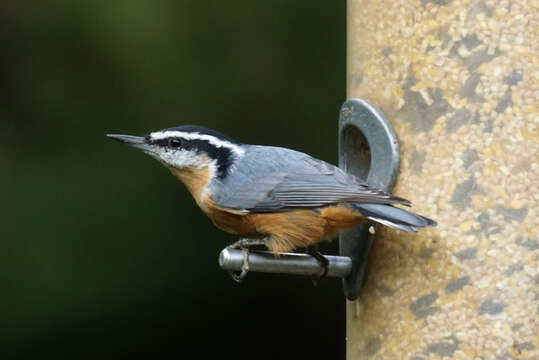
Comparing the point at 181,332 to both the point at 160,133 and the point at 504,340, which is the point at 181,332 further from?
the point at 504,340

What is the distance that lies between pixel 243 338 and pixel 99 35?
1958 mm

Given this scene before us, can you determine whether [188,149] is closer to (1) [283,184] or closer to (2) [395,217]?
(1) [283,184]

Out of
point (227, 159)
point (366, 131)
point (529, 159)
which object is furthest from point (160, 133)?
point (529, 159)

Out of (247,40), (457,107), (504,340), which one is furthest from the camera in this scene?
(247,40)

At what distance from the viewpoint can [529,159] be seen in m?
3.47

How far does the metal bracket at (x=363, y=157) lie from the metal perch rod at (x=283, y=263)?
6 centimetres

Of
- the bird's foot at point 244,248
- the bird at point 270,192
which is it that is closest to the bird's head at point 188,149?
the bird at point 270,192

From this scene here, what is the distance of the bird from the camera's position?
3.66 m

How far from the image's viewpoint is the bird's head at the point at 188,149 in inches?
163

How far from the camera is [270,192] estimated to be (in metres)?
3.91

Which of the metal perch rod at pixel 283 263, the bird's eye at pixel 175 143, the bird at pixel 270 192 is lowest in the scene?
the metal perch rod at pixel 283 263

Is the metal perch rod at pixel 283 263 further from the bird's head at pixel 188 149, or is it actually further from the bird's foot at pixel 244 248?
the bird's head at pixel 188 149

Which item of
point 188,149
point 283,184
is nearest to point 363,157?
point 283,184

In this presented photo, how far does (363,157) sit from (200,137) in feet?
2.18
